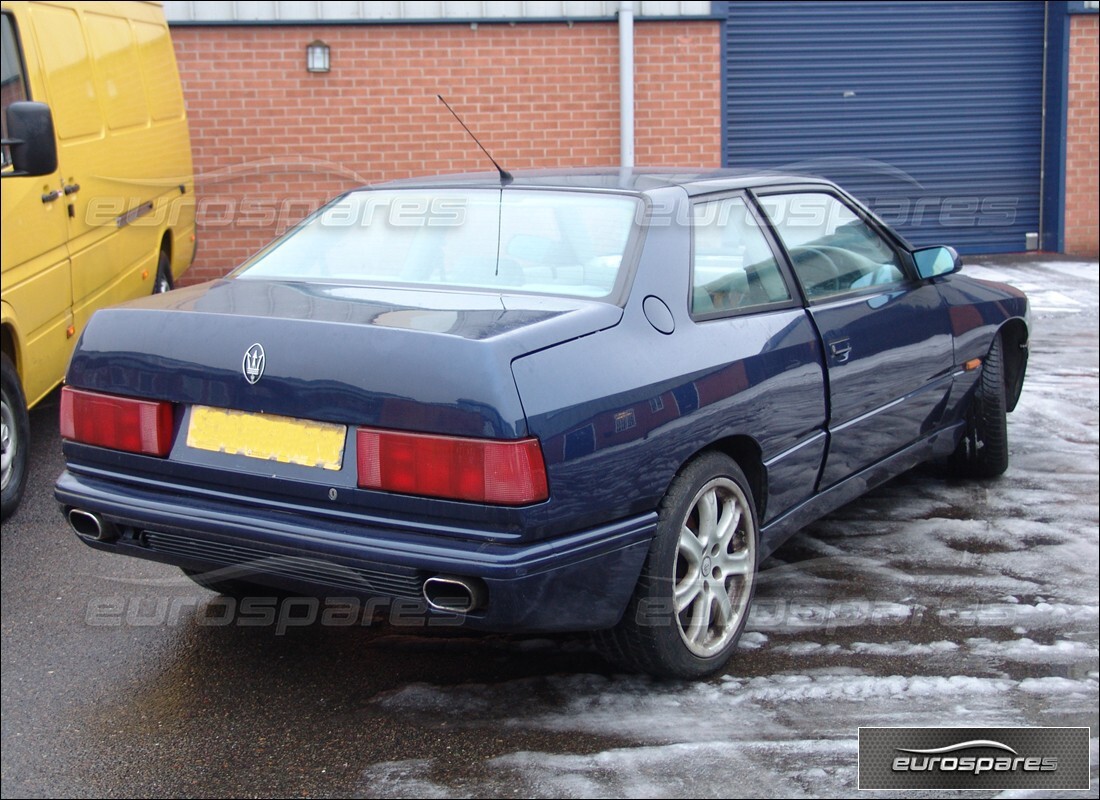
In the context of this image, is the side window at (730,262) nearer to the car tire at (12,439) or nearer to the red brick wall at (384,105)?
the car tire at (12,439)

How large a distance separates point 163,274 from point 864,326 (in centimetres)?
547

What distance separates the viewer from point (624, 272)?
3652 mm

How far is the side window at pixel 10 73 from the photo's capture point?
18.8ft

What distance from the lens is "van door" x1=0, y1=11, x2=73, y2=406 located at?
5.46 metres

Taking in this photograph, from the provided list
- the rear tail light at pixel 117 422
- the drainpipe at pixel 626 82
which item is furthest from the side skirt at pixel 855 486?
the drainpipe at pixel 626 82

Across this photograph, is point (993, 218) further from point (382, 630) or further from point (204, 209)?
point (382, 630)

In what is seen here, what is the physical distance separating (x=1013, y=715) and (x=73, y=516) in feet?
8.81

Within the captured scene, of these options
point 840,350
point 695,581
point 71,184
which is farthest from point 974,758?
point 71,184

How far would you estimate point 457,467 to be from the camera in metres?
3.06

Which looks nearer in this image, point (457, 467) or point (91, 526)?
point (457, 467)

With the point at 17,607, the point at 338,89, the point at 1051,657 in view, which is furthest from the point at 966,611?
the point at 338,89

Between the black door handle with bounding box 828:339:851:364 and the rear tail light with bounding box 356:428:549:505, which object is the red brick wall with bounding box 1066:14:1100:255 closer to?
the black door handle with bounding box 828:339:851:364

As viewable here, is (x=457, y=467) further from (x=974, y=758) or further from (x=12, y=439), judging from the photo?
(x=12, y=439)

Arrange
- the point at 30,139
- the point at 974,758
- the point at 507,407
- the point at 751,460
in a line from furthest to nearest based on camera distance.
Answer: the point at 30,139, the point at 751,460, the point at 974,758, the point at 507,407
